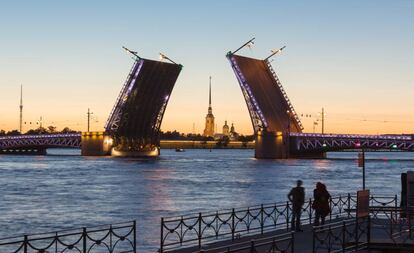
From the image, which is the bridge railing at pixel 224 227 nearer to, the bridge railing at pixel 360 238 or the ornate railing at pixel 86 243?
the ornate railing at pixel 86 243

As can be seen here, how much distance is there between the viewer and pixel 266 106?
109875mm

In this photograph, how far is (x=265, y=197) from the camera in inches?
1886

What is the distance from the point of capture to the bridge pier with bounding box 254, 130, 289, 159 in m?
118

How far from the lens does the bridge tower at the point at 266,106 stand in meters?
104

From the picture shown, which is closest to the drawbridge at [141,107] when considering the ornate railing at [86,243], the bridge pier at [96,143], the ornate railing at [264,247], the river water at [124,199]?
the bridge pier at [96,143]

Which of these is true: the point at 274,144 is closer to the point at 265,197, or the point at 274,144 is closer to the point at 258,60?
the point at 258,60

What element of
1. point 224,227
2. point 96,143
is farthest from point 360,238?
point 96,143

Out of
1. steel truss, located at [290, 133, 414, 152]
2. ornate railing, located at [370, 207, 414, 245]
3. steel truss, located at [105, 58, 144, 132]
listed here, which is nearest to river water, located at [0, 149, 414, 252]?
ornate railing, located at [370, 207, 414, 245]

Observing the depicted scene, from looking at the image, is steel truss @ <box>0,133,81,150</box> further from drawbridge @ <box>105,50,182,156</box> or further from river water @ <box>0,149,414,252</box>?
river water @ <box>0,149,414,252</box>

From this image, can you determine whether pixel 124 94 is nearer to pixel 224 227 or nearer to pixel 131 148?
pixel 131 148

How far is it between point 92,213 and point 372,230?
18.7 meters

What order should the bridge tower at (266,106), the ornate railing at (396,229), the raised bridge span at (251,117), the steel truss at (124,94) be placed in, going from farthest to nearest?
1. the bridge tower at (266,106)
2. the raised bridge span at (251,117)
3. the steel truss at (124,94)
4. the ornate railing at (396,229)

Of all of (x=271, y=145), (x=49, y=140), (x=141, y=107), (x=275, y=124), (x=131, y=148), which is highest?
(x=141, y=107)

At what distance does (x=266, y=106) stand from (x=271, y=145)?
12504 millimetres
